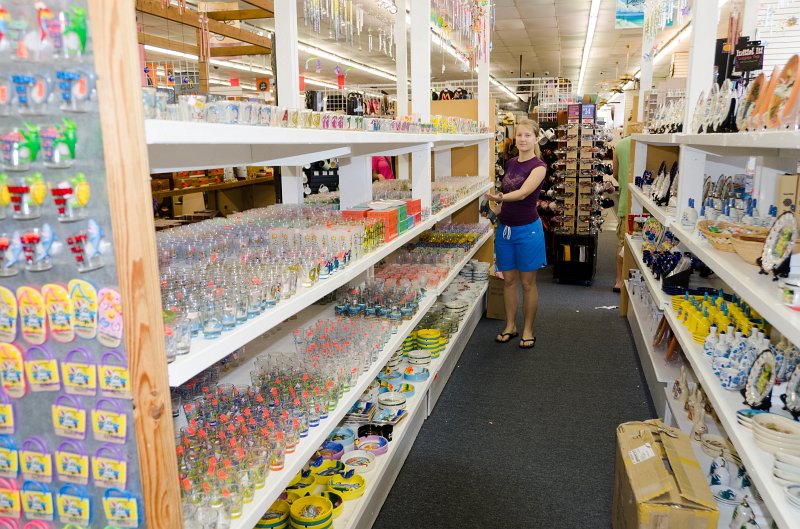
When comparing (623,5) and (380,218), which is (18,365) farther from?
(623,5)

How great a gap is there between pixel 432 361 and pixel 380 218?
51.4 inches

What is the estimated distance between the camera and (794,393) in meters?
2.12

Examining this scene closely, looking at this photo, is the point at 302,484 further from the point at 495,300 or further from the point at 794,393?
the point at 495,300

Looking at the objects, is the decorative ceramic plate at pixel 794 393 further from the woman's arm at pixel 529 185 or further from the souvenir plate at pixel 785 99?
the woman's arm at pixel 529 185

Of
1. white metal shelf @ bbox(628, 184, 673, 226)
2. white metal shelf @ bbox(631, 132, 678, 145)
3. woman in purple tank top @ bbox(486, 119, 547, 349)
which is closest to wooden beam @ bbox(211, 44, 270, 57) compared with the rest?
woman in purple tank top @ bbox(486, 119, 547, 349)

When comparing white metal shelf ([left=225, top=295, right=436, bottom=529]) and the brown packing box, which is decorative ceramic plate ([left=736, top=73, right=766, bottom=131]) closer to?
the brown packing box

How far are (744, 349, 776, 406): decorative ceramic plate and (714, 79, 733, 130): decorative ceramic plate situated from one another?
102 centimetres

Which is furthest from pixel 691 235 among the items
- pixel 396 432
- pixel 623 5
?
pixel 623 5

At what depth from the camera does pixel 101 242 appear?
1.21 m

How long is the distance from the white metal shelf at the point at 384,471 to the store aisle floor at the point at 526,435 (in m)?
0.10

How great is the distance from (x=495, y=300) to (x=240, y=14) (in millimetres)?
3468

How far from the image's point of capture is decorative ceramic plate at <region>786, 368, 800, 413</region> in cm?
210

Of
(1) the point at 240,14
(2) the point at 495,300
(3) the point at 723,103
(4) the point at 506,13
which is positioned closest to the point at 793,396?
(3) the point at 723,103

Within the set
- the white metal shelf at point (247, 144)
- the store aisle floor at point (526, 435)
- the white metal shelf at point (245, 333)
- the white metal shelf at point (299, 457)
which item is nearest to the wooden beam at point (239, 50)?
the white metal shelf at point (247, 144)
